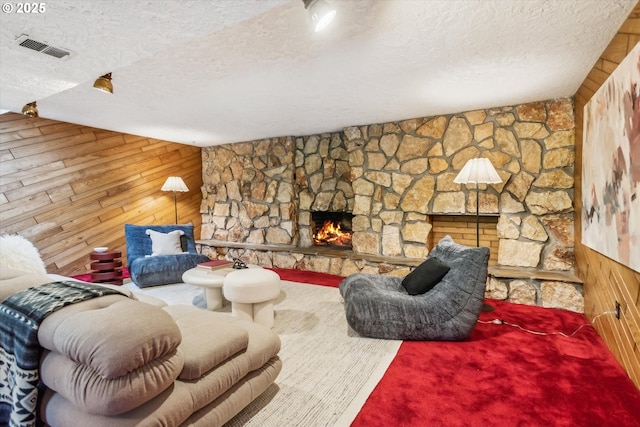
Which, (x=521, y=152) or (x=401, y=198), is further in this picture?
(x=401, y=198)

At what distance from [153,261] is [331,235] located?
108 inches

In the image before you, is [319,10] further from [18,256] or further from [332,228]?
[332,228]

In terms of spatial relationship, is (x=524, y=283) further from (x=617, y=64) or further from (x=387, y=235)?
(x=617, y=64)

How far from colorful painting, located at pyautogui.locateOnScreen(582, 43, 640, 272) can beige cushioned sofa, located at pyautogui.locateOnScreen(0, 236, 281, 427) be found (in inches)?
85.6

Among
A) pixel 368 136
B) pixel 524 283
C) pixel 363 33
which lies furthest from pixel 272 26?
pixel 524 283

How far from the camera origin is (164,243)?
420 cm

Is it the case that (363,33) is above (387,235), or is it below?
above

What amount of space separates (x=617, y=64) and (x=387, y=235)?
2.79 metres

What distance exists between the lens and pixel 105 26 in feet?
5.36

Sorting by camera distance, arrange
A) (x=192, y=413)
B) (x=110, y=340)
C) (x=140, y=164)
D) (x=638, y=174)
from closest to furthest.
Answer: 1. (x=110, y=340)
2. (x=192, y=413)
3. (x=638, y=174)
4. (x=140, y=164)

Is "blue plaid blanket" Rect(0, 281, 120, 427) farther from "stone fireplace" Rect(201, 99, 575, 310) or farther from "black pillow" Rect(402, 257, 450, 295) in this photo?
"stone fireplace" Rect(201, 99, 575, 310)

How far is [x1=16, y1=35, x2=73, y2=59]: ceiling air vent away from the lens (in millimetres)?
1784

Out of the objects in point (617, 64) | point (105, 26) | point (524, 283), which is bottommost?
point (524, 283)

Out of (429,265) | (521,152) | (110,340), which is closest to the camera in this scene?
(110,340)
